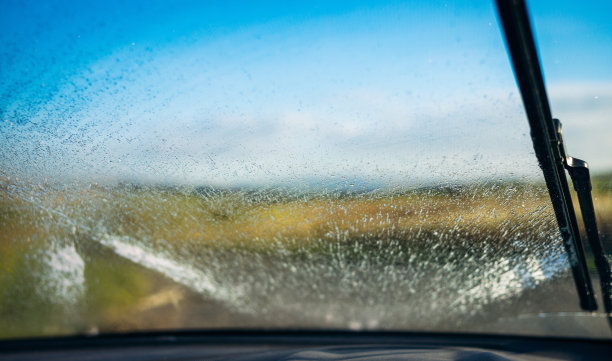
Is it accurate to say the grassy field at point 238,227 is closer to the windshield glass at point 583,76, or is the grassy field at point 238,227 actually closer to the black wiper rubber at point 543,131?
the black wiper rubber at point 543,131

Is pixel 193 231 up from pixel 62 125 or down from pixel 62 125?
down

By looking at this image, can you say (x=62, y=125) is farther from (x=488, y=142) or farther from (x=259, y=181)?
(x=488, y=142)

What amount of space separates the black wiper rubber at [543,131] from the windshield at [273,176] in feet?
0.34

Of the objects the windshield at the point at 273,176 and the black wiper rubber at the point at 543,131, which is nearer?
the black wiper rubber at the point at 543,131


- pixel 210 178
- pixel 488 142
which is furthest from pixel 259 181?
pixel 488 142

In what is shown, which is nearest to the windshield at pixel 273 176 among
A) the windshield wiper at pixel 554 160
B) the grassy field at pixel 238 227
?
the grassy field at pixel 238 227

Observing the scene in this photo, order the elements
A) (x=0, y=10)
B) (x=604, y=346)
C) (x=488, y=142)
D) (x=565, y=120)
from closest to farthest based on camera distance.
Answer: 1. (x=0, y=10)
2. (x=565, y=120)
3. (x=488, y=142)
4. (x=604, y=346)

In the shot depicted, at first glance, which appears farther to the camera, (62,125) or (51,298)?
(51,298)

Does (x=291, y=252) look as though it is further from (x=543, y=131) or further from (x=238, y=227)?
(x=543, y=131)

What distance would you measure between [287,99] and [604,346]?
2.44 m

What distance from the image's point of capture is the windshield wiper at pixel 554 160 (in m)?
1.85

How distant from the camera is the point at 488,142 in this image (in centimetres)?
258

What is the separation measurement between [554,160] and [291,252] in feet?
5.73

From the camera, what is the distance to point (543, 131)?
218 centimetres
